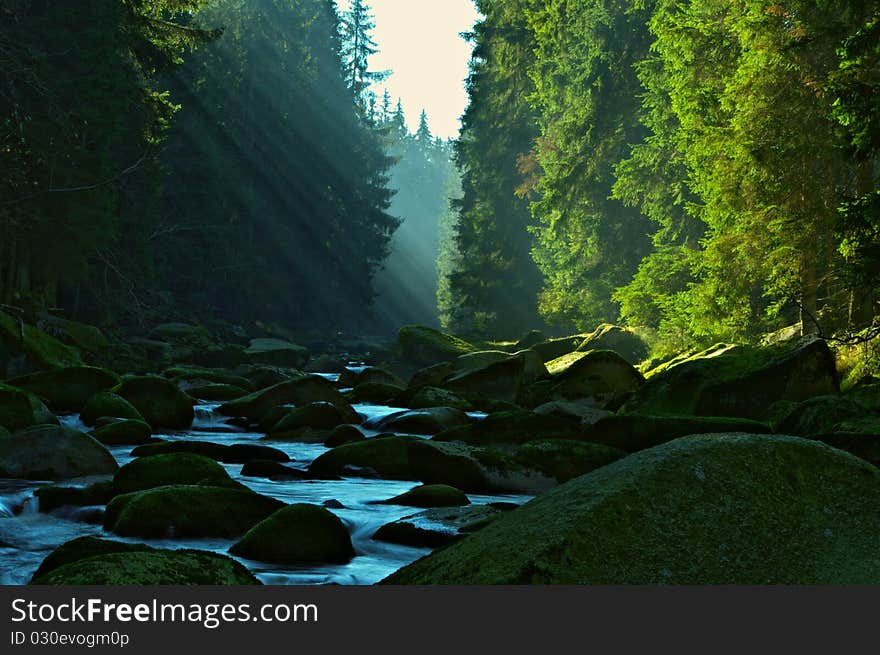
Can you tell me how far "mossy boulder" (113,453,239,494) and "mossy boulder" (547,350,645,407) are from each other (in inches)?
344

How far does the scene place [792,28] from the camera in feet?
44.9

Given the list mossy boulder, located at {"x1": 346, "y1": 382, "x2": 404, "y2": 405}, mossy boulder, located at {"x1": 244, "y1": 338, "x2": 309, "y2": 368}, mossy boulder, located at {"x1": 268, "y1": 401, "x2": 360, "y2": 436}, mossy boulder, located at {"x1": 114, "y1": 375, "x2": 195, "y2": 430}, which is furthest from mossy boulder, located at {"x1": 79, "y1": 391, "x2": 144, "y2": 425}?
mossy boulder, located at {"x1": 244, "y1": 338, "x2": 309, "y2": 368}

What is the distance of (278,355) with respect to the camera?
29.1 metres

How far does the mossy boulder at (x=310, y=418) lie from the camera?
38.7ft

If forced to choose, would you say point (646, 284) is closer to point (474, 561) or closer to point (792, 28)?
point (792, 28)

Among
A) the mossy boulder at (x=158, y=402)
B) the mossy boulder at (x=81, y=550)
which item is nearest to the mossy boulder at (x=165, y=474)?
the mossy boulder at (x=81, y=550)

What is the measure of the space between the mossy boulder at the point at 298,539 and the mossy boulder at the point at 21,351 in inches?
432

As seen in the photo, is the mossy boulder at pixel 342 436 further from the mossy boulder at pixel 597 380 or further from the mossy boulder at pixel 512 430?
the mossy boulder at pixel 597 380

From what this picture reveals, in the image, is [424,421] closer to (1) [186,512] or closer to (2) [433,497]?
(2) [433,497]

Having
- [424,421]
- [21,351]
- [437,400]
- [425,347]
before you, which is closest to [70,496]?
[424,421]

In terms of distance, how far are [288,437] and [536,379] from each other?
7.39 meters

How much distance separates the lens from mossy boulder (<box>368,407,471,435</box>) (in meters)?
11.8

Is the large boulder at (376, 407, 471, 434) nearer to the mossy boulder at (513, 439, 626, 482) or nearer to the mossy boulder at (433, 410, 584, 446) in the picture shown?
the mossy boulder at (433, 410, 584, 446)

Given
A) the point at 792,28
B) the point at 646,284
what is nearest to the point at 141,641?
the point at 792,28
